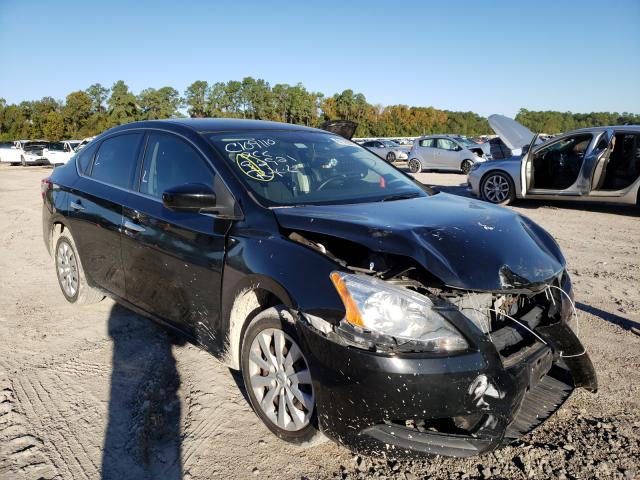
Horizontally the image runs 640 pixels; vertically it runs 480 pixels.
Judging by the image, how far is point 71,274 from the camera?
4.63 m

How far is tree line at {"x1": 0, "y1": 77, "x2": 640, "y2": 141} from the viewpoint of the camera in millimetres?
63906

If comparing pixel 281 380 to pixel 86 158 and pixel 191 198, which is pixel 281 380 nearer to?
pixel 191 198

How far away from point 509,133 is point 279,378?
962 centimetres

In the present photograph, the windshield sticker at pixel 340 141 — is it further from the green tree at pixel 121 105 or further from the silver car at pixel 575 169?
the green tree at pixel 121 105

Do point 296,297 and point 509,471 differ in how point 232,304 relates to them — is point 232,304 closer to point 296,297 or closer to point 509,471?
point 296,297

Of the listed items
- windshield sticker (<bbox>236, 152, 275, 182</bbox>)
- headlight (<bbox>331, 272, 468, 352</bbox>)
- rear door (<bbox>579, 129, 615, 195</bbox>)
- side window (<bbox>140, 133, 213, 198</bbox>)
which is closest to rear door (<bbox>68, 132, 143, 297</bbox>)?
side window (<bbox>140, 133, 213, 198</bbox>)

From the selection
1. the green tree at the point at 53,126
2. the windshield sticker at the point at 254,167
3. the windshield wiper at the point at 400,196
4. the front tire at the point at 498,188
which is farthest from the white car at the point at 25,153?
the windshield wiper at the point at 400,196

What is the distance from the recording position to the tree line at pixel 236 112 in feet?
210

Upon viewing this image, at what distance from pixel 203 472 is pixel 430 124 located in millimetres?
93949

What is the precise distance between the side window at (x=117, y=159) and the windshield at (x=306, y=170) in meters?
0.88

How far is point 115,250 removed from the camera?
3.78 metres

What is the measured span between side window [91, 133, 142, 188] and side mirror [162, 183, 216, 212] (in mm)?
1108

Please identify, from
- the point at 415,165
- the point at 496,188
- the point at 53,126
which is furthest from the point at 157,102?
the point at 496,188

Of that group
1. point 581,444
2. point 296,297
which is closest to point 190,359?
point 296,297
